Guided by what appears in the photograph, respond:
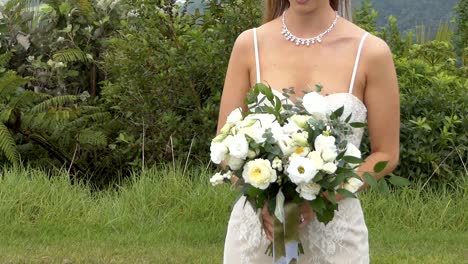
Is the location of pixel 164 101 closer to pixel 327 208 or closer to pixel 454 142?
pixel 454 142

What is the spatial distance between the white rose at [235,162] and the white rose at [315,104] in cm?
25

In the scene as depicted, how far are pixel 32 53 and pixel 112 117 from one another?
1372 mm

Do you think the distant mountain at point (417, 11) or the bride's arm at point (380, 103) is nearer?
the bride's arm at point (380, 103)

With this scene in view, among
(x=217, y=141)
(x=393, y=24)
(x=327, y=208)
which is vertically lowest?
(x=393, y=24)

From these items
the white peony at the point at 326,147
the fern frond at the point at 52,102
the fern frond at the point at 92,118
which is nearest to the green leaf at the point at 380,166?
the white peony at the point at 326,147

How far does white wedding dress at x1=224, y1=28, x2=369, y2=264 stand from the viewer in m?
2.97

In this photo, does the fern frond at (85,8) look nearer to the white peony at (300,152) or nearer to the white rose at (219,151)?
the white rose at (219,151)

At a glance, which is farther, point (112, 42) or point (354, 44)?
point (112, 42)

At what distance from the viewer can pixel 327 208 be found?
2.74 m

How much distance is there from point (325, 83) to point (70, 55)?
6830 millimetres

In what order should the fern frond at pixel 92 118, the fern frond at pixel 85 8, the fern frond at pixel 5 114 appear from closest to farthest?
the fern frond at pixel 5 114
the fern frond at pixel 92 118
the fern frond at pixel 85 8

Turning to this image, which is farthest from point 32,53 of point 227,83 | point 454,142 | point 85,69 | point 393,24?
point 227,83

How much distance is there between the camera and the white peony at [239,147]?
265 cm

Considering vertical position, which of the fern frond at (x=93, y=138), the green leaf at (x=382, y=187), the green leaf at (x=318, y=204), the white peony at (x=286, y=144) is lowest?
the fern frond at (x=93, y=138)
